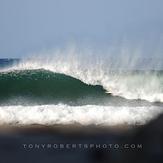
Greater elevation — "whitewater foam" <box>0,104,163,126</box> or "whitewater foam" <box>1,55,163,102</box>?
"whitewater foam" <box>1,55,163,102</box>

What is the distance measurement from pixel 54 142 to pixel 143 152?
1.62m

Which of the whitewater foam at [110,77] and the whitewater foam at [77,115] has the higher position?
the whitewater foam at [110,77]

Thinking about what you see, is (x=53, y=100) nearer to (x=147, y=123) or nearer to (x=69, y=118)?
(x=69, y=118)

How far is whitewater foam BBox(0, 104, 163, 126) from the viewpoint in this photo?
8.44m

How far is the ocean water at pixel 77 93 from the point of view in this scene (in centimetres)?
873

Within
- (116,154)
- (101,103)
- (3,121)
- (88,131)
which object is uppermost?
(101,103)

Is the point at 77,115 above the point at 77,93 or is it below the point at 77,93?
below

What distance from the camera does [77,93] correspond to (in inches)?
433

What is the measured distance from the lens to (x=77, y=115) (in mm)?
8789

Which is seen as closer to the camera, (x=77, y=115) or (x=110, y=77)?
(x=77, y=115)

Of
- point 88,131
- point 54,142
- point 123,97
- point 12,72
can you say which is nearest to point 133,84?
point 123,97

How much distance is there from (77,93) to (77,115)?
2.25 metres

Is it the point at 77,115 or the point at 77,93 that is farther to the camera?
the point at 77,93

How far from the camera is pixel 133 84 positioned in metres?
12.2
